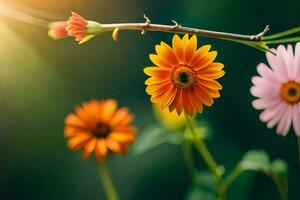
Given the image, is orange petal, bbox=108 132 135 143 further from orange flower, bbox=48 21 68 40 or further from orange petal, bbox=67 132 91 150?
orange flower, bbox=48 21 68 40

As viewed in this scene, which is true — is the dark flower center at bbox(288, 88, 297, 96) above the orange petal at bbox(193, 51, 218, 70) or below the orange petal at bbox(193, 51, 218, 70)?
below

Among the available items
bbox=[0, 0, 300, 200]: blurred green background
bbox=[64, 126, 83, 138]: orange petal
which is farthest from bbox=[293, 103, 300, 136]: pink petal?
bbox=[0, 0, 300, 200]: blurred green background

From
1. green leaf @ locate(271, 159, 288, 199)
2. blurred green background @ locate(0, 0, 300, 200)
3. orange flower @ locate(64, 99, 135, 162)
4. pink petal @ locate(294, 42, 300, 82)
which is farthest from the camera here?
blurred green background @ locate(0, 0, 300, 200)

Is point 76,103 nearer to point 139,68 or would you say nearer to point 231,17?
point 139,68

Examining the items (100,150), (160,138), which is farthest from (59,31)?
(160,138)

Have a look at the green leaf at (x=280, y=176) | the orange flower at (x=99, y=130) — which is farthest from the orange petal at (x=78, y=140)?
the green leaf at (x=280, y=176)

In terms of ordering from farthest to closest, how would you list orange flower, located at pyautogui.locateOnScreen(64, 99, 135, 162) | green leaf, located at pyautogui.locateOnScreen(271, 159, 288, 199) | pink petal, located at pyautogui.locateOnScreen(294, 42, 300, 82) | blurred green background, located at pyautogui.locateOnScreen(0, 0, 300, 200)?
blurred green background, located at pyautogui.locateOnScreen(0, 0, 300, 200)
orange flower, located at pyautogui.locateOnScreen(64, 99, 135, 162)
green leaf, located at pyautogui.locateOnScreen(271, 159, 288, 199)
pink petal, located at pyautogui.locateOnScreen(294, 42, 300, 82)
